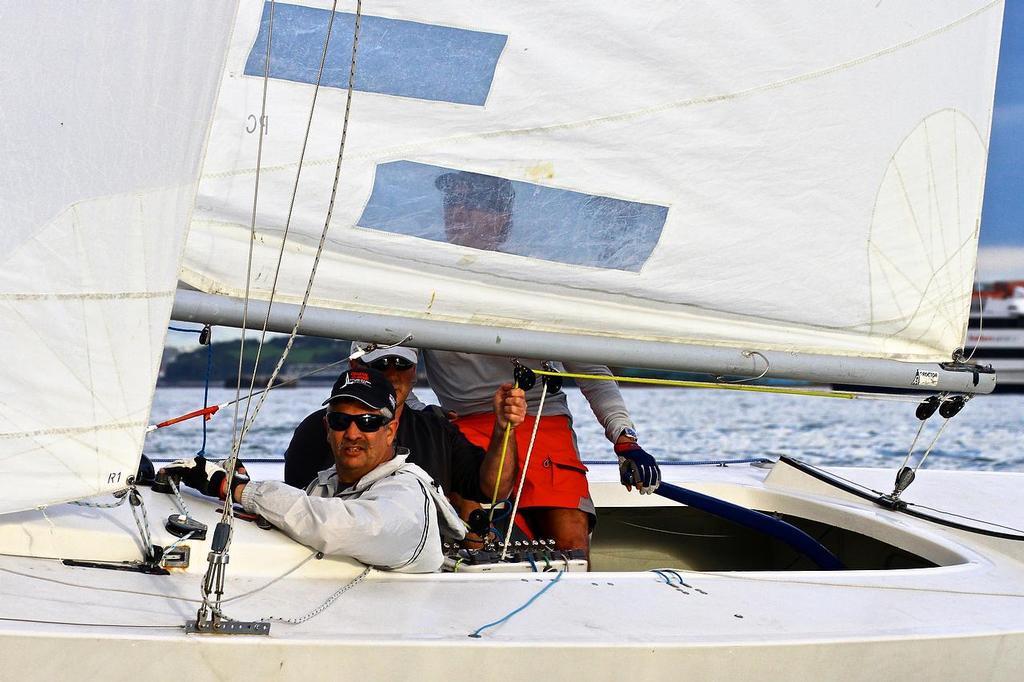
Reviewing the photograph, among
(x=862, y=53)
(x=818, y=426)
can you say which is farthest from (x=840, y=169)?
(x=818, y=426)

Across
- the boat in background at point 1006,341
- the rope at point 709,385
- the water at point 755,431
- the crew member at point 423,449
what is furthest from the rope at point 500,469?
the boat in background at point 1006,341

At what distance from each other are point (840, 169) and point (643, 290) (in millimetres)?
691

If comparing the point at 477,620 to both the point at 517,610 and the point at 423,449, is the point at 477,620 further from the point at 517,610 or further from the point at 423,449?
the point at 423,449

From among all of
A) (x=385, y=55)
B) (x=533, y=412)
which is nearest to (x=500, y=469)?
(x=533, y=412)

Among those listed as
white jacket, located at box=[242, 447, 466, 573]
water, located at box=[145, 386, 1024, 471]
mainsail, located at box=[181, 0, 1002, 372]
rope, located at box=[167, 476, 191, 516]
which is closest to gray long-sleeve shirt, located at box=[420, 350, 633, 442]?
mainsail, located at box=[181, 0, 1002, 372]

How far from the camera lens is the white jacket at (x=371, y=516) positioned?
2.42m

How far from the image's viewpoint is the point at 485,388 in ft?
11.5

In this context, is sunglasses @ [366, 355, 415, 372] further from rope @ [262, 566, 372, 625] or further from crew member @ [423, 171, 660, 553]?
rope @ [262, 566, 372, 625]

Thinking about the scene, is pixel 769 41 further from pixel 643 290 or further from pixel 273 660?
pixel 273 660

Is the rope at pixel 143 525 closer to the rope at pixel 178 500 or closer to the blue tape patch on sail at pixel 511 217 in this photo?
the rope at pixel 178 500

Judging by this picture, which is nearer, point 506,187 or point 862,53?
point 506,187

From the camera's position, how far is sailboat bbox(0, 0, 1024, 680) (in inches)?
87.7

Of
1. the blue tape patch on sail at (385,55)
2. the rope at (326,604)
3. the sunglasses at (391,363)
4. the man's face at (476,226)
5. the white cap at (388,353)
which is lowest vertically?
the rope at (326,604)

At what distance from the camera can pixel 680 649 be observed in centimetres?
228
